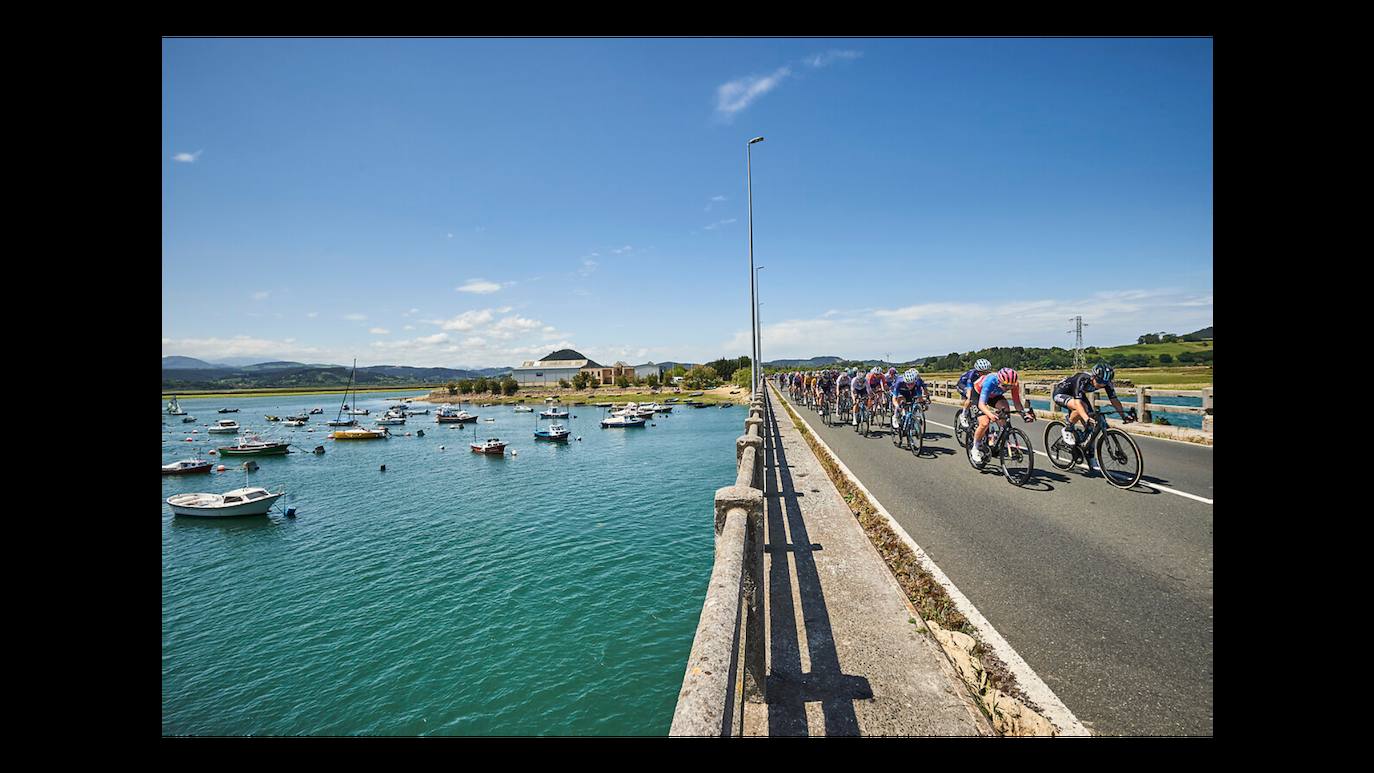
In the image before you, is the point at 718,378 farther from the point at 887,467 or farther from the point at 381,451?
the point at 887,467

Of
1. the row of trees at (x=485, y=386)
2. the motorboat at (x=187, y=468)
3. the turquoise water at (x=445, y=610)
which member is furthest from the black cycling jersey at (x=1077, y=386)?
the row of trees at (x=485, y=386)

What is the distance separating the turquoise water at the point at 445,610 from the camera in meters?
9.44

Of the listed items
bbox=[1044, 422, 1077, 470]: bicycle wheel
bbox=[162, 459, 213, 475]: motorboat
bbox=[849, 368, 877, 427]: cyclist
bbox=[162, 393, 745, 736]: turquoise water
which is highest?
bbox=[849, 368, 877, 427]: cyclist

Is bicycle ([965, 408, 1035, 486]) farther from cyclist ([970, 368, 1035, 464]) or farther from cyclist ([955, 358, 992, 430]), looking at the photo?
cyclist ([955, 358, 992, 430])

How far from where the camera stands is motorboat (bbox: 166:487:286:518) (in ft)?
91.8

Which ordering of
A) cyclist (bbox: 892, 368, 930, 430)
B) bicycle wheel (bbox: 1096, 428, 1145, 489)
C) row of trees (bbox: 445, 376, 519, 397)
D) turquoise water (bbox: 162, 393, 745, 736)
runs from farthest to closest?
row of trees (bbox: 445, 376, 519, 397)
cyclist (bbox: 892, 368, 930, 430)
turquoise water (bbox: 162, 393, 745, 736)
bicycle wheel (bbox: 1096, 428, 1145, 489)

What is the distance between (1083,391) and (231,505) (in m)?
38.7

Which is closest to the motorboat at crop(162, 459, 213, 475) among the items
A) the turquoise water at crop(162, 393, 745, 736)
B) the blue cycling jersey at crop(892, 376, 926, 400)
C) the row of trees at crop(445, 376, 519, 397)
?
the turquoise water at crop(162, 393, 745, 736)

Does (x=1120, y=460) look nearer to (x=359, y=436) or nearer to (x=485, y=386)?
(x=359, y=436)

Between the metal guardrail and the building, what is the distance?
153 meters

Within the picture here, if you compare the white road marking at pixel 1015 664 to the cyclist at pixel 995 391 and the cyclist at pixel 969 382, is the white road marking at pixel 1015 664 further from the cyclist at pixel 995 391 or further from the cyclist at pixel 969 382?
the cyclist at pixel 969 382

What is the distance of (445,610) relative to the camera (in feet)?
44.7

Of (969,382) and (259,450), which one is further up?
(969,382)

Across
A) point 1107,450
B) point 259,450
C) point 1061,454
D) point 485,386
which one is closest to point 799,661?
point 1107,450
